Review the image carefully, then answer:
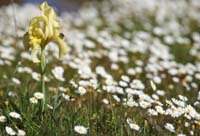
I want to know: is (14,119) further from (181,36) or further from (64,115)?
(181,36)

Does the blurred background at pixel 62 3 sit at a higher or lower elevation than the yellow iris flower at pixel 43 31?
higher

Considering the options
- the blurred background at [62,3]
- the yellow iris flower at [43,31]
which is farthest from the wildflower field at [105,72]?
the blurred background at [62,3]

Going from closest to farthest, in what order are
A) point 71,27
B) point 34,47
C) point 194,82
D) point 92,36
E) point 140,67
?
point 34,47 → point 194,82 → point 140,67 → point 92,36 → point 71,27

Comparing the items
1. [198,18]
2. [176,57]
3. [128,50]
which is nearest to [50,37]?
[128,50]

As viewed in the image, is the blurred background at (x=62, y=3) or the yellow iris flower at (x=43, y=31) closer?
Answer: the yellow iris flower at (x=43, y=31)

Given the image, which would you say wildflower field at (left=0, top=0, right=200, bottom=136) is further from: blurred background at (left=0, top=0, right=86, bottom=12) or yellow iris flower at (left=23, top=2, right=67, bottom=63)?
blurred background at (left=0, top=0, right=86, bottom=12)

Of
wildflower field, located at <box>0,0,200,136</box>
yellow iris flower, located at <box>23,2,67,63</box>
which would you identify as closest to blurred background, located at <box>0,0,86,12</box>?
wildflower field, located at <box>0,0,200,136</box>

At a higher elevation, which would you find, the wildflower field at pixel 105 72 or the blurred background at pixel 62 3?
the blurred background at pixel 62 3

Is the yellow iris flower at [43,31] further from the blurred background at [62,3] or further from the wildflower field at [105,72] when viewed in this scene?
the blurred background at [62,3]
